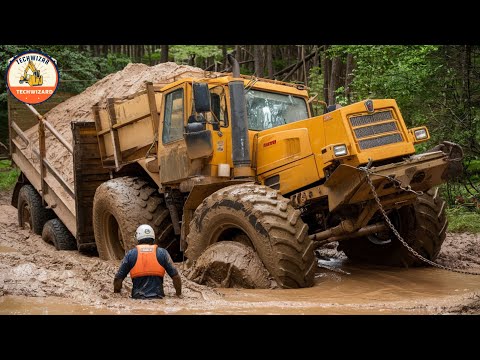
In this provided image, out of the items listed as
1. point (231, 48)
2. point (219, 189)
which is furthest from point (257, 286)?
point (231, 48)

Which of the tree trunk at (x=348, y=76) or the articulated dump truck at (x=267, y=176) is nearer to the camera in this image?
the articulated dump truck at (x=267, y=176)

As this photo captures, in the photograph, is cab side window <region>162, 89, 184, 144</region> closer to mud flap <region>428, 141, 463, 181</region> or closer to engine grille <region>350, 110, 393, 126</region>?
engine grille <region>350, 110, 393, 126</region>

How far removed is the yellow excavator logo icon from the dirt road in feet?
19.7

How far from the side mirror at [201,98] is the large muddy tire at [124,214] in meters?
2.44

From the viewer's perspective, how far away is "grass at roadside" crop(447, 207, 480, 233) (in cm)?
1225

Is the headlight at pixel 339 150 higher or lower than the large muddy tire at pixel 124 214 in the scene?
higher

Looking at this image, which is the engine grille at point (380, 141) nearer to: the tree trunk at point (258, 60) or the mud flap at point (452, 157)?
the mud flap at point (452, 157)

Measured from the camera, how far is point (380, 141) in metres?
7.79

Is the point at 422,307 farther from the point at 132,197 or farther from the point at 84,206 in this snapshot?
the point at 84,206

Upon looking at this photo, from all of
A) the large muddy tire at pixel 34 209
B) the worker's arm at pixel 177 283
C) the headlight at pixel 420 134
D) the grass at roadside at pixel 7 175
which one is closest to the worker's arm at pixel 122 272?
the worker's arm at pixel 177 283

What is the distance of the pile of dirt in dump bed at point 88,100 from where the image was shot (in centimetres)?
1303

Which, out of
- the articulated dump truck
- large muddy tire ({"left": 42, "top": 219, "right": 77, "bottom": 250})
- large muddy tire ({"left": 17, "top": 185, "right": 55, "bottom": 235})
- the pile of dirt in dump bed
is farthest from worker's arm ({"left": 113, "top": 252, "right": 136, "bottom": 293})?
large muddy tire ({"left": 17, "top": 185, "right": 55, "bottom": 235})

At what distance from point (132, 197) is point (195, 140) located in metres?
2.06

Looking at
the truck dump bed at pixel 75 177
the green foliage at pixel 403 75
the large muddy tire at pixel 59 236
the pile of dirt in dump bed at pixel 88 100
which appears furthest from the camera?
the green foliage at pixel 403 75
